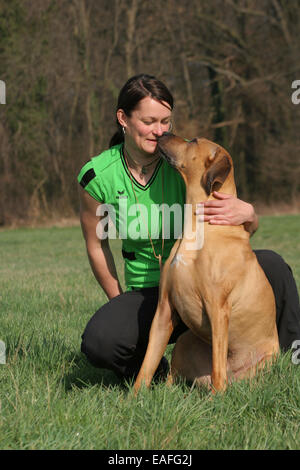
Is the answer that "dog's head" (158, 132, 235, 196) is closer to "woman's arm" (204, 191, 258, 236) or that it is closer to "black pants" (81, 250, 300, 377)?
"woman's arm" (204, 191, 258, 236)

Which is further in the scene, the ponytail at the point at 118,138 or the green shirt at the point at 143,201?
the ponytail at the point at 118,138

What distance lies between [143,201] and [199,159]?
0.55m

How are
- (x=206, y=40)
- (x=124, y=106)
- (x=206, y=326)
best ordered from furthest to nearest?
1. (x=206, y=40)
2. (x=124, y=106)
3. (x=206, y=326)

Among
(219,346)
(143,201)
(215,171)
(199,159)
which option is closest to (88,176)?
(143,201)

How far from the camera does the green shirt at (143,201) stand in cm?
344

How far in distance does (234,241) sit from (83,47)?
22.8 metres

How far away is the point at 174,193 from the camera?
135 inches

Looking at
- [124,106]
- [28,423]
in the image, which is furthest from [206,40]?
[28,423]

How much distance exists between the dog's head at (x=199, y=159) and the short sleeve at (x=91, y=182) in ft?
1.81

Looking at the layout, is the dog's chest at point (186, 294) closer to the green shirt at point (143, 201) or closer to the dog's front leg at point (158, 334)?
the dog's front leg at point (158, 334)

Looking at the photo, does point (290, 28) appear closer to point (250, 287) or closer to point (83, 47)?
point (83, 47)

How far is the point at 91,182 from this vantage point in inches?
138

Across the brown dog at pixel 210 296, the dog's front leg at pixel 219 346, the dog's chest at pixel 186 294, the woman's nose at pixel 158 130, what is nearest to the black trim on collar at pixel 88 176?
the woman's nose at pixel 158 130

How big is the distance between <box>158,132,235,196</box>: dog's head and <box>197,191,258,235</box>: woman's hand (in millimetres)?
63
